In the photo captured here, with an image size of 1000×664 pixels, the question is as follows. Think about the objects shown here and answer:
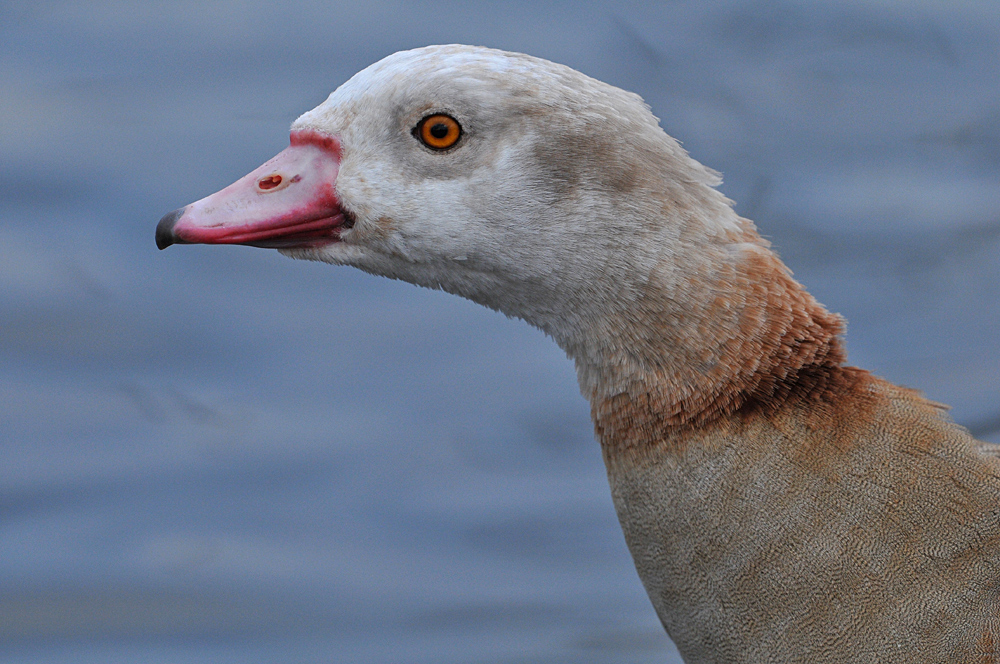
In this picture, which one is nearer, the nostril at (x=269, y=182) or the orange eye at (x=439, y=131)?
the orange eye at (x=439, y=131)

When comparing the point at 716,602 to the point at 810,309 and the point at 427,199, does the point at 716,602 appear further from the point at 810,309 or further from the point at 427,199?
the point at 427,199

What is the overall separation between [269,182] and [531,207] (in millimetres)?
598

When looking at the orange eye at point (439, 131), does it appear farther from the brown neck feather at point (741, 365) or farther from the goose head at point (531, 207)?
the brown neck feather at point (741, 365)

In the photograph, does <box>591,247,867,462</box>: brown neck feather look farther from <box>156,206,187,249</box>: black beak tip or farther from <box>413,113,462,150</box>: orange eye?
Answer: <box>156,206,187,249</box>: black beak tip

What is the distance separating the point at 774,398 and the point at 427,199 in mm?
836

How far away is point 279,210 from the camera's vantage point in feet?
7.72

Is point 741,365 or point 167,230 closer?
point 741,365

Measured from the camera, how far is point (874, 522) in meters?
2.18

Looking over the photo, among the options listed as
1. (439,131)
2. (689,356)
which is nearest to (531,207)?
(439,131)

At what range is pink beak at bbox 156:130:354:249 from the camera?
235 centimetres

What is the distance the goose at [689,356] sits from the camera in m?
2.19

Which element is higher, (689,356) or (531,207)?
(531,207)

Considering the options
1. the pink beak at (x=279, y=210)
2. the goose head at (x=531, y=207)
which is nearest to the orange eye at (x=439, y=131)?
the goose head at (x=531, y=207)

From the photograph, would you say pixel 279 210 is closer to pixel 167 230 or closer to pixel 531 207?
pixel 167 230
